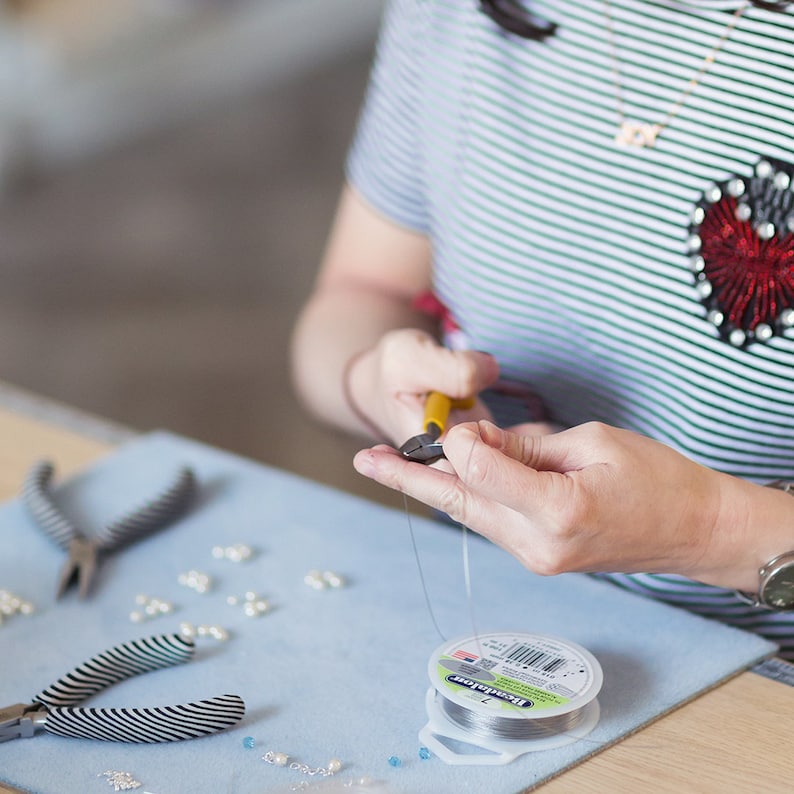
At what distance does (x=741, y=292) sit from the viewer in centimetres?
79

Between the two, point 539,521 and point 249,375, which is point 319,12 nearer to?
point 249,375

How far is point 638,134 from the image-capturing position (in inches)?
Answer: 33.2

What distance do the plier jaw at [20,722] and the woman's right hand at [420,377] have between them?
301 mm

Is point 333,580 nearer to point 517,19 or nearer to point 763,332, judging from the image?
point 763,332

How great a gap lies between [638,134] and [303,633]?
428mm

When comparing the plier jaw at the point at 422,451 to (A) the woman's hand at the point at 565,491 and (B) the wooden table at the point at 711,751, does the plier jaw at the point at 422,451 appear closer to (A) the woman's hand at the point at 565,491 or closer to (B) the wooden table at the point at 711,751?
(A) the woman's hand at the point at 565,491

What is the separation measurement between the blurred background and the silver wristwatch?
1388 mm

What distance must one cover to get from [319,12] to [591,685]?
4.63m

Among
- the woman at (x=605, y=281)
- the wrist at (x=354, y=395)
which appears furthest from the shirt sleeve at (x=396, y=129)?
the wrist at (x=354, y=395)

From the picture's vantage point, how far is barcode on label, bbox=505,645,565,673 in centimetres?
63

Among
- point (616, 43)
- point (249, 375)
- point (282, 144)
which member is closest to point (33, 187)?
point (282, 144)

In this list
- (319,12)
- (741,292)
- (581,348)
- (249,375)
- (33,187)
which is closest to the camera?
(741,292)

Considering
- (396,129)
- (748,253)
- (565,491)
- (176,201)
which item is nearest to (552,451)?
(565,491)

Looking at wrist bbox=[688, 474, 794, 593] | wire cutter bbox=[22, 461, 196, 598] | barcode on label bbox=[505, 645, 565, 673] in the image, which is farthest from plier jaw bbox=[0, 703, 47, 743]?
wrist bbox=[688, 474, 794, 593]
